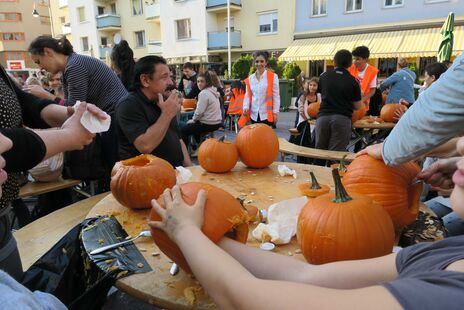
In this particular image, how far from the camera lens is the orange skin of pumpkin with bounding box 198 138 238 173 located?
2.02 m

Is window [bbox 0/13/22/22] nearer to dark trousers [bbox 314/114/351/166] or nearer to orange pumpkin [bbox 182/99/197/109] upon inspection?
orange pumpkin [bbox 182/99/197/109]

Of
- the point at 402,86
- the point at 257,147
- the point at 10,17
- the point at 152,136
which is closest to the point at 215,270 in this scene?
the point at 257,147

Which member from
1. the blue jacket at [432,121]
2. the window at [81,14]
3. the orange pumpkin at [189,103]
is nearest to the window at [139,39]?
the window at [81,14]

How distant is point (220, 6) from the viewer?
19.7 meters

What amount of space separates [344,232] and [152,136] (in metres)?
1.53

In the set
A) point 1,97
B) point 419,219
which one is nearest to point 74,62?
point 1,97

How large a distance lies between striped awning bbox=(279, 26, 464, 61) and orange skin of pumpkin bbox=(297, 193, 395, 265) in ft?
47.3

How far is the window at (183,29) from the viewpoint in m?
21.8

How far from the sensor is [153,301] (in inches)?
36.7

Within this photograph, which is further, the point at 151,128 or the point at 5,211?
the point at 151,128

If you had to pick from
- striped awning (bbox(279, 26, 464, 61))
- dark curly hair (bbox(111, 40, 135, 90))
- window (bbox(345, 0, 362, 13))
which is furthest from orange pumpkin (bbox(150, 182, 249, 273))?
window (bbox(345, 0, 362, 13))

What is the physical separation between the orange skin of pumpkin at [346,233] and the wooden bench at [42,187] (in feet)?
7.75

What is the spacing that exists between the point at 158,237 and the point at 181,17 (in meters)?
23.0

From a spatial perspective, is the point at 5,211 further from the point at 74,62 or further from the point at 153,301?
the point at 74,62
